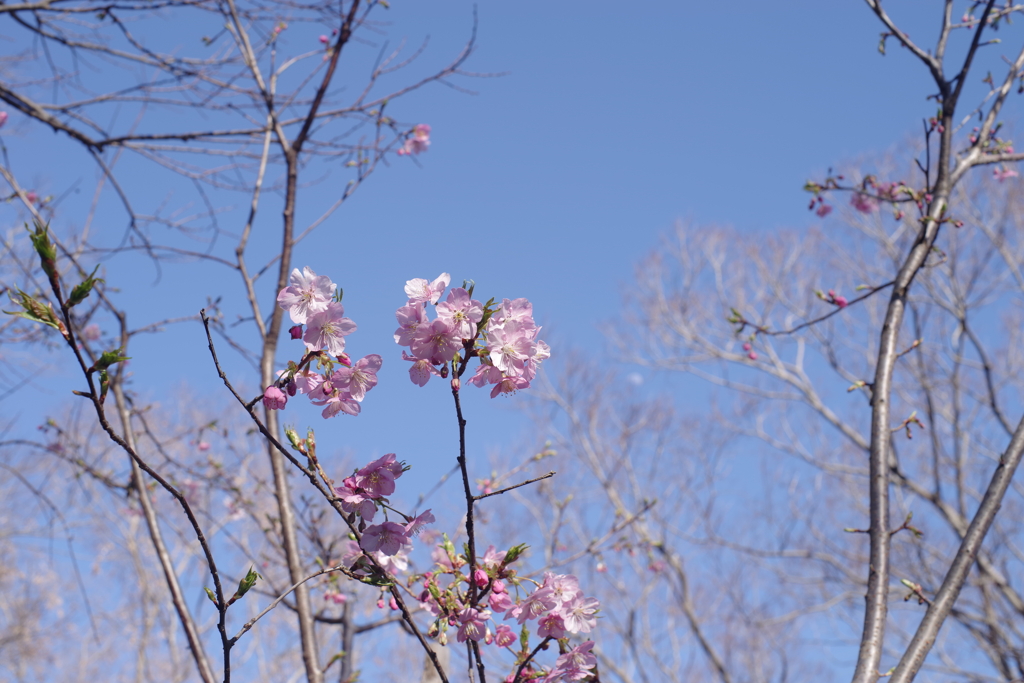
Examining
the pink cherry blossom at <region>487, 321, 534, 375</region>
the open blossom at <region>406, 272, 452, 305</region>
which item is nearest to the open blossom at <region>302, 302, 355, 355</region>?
the open blossom at <region>406, 272, 452, 305</region>

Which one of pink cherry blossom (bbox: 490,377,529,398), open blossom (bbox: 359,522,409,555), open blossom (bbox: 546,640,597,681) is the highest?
pink cherry blossom (bbox: 490,377,529,398)

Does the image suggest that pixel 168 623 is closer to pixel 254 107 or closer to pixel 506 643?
pixel 254 107

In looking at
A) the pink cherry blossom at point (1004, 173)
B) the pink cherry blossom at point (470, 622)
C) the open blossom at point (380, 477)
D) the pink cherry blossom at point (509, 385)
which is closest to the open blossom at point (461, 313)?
the pink cherry blossom at point (509, 385)

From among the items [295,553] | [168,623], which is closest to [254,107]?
[295,553]

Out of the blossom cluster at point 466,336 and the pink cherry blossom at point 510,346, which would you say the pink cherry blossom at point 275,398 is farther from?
the pink cherry blossom at point 510,346

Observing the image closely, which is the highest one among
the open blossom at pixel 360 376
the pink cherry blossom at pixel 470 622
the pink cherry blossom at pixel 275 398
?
the open blossom at pixel 360 376

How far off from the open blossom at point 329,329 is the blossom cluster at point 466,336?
9cm

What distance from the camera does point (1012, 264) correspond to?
7863mm

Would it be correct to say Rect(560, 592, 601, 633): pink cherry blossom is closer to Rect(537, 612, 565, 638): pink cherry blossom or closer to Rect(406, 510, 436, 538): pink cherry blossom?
Rect(537, 612, 565, 638): pink cherry blossom

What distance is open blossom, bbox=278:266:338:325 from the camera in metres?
1.12

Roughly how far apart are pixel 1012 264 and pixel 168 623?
1339 cm

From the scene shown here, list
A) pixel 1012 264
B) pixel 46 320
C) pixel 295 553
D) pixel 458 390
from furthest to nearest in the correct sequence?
pixel 1012 264
pixel 295 553
pixel 458 390
pixel 46 320

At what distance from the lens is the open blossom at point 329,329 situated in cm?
109

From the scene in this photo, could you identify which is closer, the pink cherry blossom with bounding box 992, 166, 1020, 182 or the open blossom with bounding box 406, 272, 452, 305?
the open blossom with bounding box 406, 272, 452, 305
